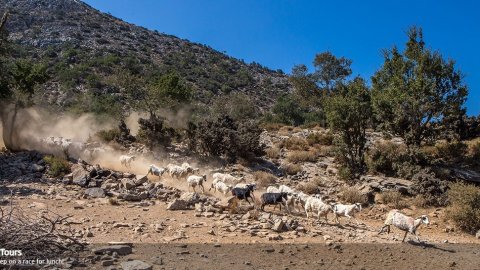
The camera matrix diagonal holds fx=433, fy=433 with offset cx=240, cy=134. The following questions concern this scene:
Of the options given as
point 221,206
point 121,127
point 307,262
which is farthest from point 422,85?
point 121,127

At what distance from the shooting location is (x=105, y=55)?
5947 cm

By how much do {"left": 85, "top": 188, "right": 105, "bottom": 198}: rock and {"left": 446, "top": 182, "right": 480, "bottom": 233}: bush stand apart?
1286 centimetres

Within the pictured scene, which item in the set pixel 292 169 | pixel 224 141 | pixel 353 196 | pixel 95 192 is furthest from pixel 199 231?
pixel 224 141

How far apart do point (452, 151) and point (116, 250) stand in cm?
2061

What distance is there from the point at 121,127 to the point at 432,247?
2030 cm

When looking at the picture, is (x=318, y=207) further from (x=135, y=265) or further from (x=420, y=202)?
(x=135, y=265)

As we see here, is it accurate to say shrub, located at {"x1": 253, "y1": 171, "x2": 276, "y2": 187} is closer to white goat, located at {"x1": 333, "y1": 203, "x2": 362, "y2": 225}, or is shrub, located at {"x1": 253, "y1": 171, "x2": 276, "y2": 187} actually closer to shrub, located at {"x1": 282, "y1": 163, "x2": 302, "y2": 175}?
shrub, located at {"x1": 282, "y1": 163, "x2": 302, "y2": 175}

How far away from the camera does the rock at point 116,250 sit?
32.6 ft

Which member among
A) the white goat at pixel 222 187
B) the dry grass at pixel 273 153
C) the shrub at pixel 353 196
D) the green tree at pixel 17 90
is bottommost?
the shrub at pixel 353 196

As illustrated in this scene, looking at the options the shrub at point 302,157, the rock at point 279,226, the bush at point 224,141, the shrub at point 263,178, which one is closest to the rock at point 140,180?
the shrub at point 263,178

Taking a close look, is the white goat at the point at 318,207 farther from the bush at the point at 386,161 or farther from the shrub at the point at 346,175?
the bush at the point at 386,161

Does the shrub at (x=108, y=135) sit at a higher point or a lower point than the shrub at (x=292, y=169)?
higher

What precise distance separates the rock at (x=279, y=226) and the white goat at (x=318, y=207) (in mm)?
1946

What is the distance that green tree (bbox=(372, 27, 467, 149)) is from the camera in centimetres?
2319
